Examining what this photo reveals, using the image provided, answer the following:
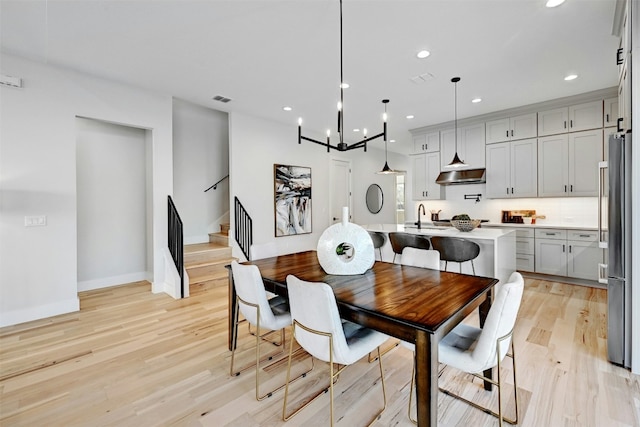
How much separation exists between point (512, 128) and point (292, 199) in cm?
423

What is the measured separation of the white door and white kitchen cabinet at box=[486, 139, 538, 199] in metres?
3.19

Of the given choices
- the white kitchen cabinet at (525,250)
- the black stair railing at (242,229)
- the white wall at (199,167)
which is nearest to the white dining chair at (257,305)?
the black stair railing at (242,229)

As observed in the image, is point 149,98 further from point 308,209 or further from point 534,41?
point 534,41

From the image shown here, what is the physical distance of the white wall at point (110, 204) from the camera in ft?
13.9

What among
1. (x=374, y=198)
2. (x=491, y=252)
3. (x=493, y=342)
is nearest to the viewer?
(x=493, y=342)

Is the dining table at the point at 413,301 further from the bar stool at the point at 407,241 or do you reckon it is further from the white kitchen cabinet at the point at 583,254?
the white kitchen cabinet at the point at 583,254

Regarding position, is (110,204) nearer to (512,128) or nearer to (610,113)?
(512,128)

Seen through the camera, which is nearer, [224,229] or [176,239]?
[176,239]

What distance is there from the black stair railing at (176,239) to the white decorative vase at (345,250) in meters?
2.57

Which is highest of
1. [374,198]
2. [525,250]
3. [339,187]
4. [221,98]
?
[221,98]

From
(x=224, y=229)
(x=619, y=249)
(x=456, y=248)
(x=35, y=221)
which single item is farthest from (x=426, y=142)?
(x=35, y=221)

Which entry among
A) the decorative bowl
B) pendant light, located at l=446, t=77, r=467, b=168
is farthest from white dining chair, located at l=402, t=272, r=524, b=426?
pendant light, located at l=446, t=77, r=467, b=168

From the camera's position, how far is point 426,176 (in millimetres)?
6266

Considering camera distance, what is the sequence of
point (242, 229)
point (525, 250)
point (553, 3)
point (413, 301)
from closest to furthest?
point (413, 301)
point (553, 3)
point (525, 250)
point (242, 229)
